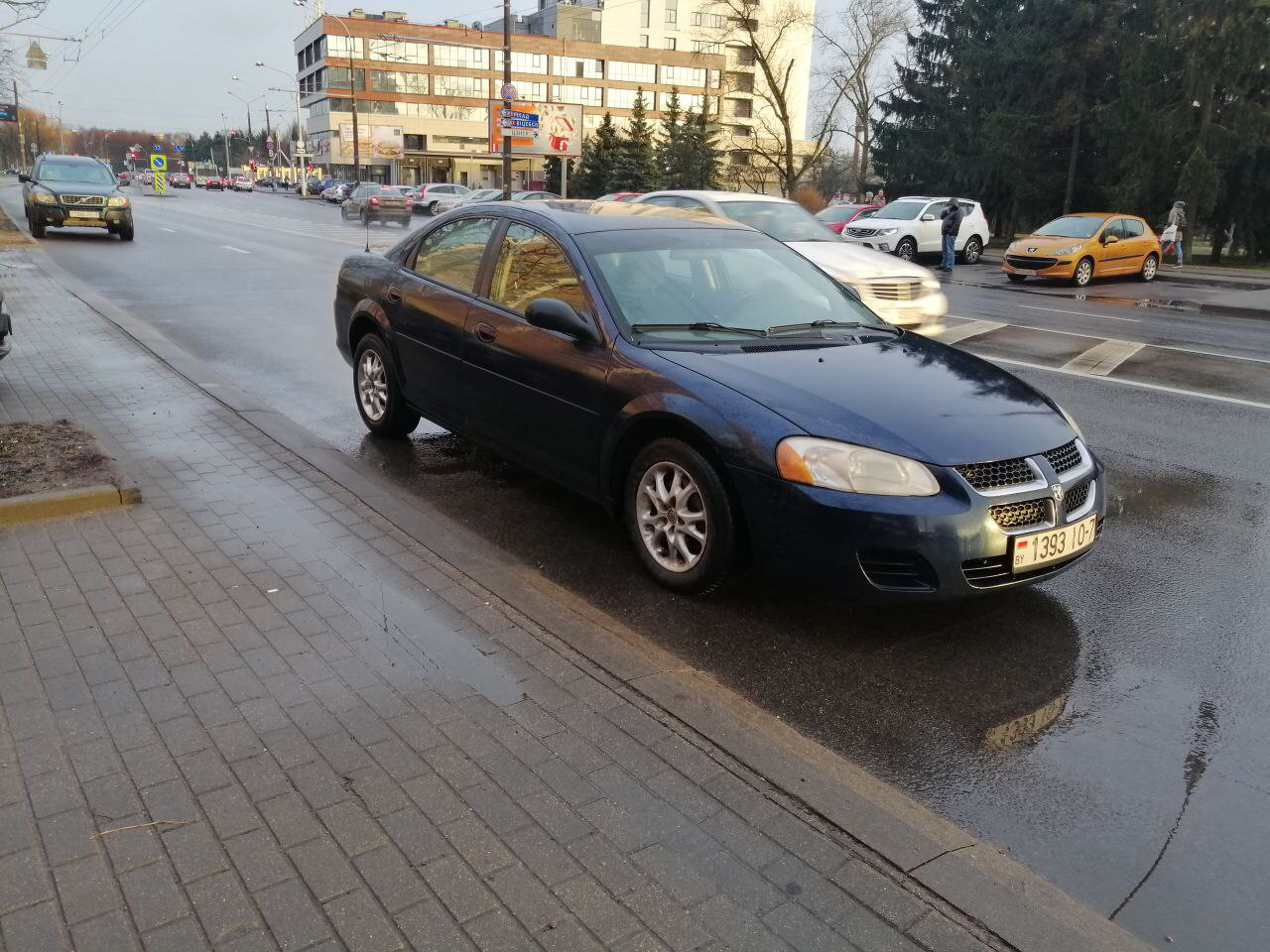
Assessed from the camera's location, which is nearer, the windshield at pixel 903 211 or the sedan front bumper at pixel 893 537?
the sedan front bumper at pixel 893 537

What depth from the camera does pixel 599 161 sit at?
59.6m

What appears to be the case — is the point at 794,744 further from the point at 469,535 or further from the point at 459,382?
the point at 459,382

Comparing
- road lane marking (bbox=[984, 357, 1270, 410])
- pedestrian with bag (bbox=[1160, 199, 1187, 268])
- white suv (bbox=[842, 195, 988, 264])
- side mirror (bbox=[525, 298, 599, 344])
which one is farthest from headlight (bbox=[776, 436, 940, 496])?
pedestrian with bag (bbox=[1160, 199, 1187, 268])

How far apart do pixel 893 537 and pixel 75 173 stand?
85.5 ft

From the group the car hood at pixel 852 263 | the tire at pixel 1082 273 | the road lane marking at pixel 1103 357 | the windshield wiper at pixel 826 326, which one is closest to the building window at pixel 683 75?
the tire at pixel 1082 273

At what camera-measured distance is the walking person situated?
29.2m

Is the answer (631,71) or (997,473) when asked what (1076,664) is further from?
(631,71)

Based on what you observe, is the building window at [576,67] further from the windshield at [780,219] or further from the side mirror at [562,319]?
the side mirror at [562,319]

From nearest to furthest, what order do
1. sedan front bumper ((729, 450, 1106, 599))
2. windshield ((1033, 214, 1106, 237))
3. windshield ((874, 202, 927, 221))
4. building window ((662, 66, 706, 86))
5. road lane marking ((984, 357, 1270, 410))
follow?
sedan front bumper ((729, 450, 1106, 599)) → road lane marking ((984, 357, 1270, 410)) → windshield ((1033, 214, 1106, 237)) → windshield ((874, 202, 927, 221)) → building window ((662, 66, 706, 86))

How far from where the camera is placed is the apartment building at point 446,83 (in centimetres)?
9366

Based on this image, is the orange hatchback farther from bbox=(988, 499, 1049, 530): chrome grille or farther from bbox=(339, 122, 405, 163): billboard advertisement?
bbox=(339, 122, 405, 163): billboard advertisement

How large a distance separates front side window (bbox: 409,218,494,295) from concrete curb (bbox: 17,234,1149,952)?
143cm

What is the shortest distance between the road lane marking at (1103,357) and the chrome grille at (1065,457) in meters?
6.90

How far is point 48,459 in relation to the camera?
5676 mm
